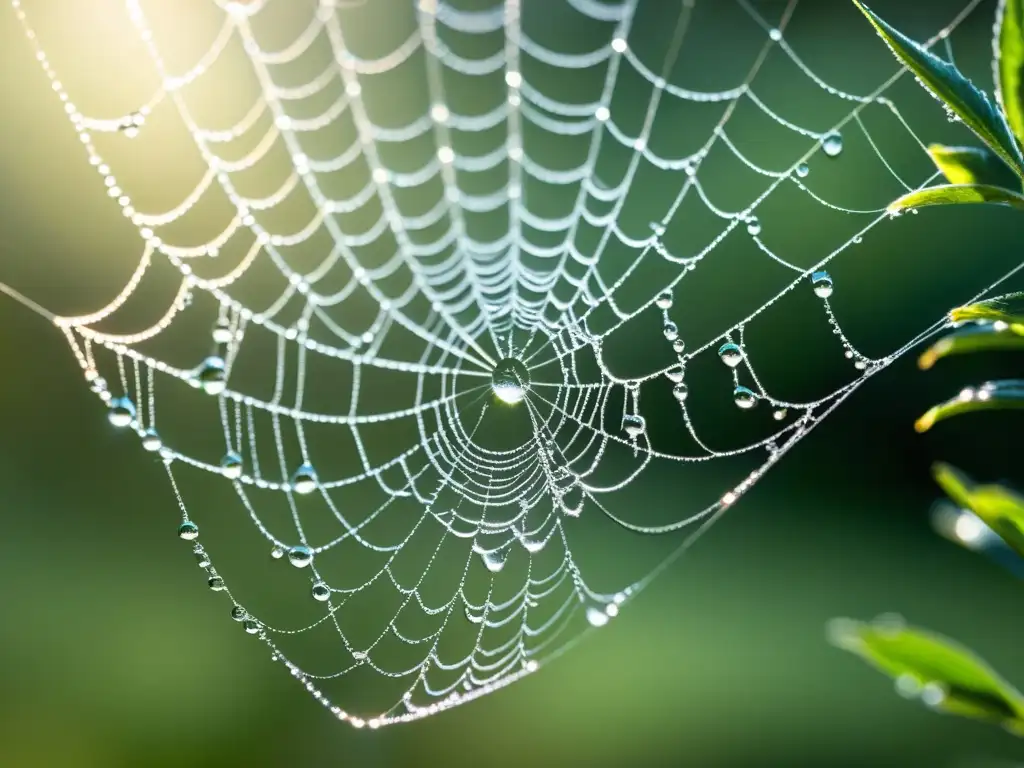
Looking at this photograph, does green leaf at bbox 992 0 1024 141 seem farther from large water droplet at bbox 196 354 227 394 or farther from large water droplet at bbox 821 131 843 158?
large water droplet at bbox 196 354 227 394

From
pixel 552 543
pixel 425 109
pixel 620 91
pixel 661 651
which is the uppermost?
pixel 620 91

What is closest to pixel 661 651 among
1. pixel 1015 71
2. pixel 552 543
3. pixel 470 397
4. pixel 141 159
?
pixel 552 543

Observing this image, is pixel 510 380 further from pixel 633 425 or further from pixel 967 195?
pixel 967 195

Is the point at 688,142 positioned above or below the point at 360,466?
above

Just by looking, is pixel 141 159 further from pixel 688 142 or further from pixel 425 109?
pixel 688 142

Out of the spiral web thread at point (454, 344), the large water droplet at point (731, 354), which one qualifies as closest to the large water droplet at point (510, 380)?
the spiral web thread at point (454, 344)

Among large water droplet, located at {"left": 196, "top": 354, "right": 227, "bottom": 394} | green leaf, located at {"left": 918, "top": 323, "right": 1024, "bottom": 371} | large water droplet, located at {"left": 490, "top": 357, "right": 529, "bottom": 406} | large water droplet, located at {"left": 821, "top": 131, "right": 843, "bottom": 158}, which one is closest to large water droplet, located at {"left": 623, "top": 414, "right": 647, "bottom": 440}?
large water droplet, located at {"left": 490, "top": 357, "right": 529, "bottom": 406}

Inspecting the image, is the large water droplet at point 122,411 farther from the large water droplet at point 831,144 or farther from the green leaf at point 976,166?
the large water droplet at point 831,144
